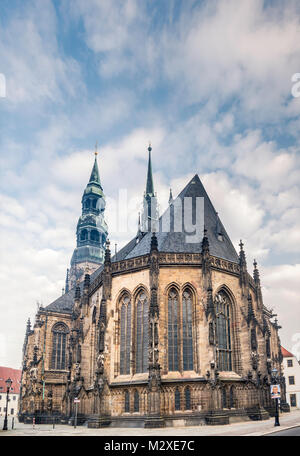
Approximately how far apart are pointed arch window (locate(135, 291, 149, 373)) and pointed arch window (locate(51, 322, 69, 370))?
20.6 m

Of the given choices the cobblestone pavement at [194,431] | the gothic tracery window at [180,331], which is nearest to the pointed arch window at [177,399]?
the gothic tracery window at [180,331]

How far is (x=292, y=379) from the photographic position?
6112 cm

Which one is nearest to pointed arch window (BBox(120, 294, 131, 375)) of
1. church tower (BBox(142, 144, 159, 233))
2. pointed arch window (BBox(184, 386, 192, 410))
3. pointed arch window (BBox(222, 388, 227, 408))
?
pointed arch window (BBox(184, 386, 192, 410))

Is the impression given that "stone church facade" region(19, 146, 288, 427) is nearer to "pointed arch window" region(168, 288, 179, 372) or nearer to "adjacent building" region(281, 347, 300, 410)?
"pointed arch window" region(168, 288, 179, 372)

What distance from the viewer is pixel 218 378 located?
2634cm

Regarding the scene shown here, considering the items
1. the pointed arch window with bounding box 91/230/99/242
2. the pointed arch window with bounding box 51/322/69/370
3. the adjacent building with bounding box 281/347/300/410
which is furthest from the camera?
the pointed arch window with bounding box 91/230/99/242

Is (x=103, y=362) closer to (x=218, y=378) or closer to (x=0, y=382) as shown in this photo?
(x=218, y=378)

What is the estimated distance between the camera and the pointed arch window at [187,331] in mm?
27797

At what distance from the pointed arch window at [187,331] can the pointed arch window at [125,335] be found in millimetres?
4100

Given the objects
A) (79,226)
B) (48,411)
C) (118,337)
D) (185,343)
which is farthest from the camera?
(79,226)

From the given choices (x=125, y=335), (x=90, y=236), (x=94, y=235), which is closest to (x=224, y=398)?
(x=125, y=335)

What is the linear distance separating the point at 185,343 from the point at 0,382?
7366 centimetres

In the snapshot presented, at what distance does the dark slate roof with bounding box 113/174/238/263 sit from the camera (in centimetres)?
3156

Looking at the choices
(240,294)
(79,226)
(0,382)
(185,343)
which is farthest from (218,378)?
(0,382)
